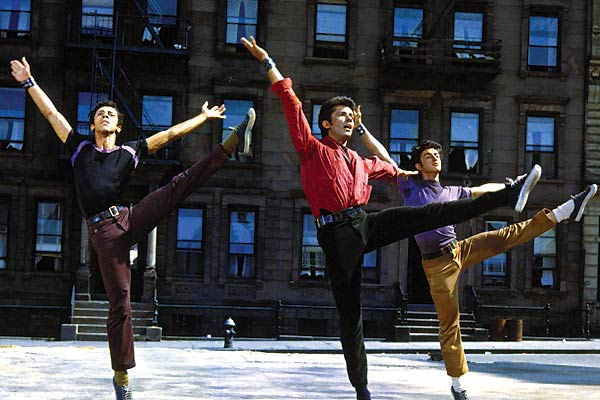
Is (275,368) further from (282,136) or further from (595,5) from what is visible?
(595,5)

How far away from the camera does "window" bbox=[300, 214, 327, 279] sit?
32.2m

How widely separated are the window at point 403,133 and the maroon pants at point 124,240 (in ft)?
79.5

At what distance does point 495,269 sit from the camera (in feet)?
108

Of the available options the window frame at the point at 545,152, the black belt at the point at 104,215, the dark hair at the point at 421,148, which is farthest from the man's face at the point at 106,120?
the window frame at the point at 545,152

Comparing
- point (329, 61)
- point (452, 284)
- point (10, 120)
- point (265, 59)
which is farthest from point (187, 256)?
point (265, 59)

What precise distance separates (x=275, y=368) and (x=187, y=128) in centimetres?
747

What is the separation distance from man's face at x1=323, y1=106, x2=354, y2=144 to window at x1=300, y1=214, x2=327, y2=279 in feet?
76.1

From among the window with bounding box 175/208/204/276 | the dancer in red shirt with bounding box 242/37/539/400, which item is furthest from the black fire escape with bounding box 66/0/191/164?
the dancer in red shirt with bounding box 242/37/539/400

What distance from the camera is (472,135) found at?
108ft

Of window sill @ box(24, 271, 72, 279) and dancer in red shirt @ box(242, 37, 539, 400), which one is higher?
dancer in red shirt @ box(242, 37, 539, 400)

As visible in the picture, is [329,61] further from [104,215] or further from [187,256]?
[104,215]

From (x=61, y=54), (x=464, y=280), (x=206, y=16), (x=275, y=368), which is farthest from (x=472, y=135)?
(x=275, y=368)

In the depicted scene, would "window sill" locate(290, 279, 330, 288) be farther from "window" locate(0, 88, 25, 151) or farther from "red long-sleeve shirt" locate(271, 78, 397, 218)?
"red long-sleeve shirt" locate(271, 78, 397, 218)

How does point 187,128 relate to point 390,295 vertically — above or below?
above
